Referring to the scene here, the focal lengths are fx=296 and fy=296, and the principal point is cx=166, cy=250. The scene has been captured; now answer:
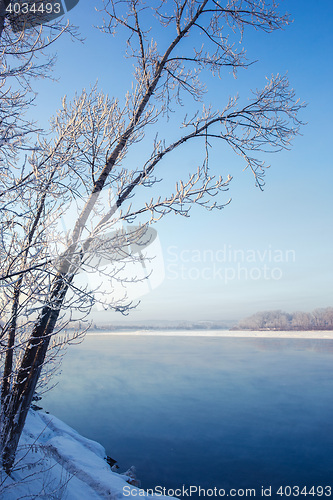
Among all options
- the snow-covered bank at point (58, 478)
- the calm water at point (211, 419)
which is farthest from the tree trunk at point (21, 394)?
the calm water at point (211, 419)

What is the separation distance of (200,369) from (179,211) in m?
33.7

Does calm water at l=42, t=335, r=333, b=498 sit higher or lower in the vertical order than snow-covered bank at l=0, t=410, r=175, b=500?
lower

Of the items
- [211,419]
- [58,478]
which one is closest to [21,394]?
[58,478]

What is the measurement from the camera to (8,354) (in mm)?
6184

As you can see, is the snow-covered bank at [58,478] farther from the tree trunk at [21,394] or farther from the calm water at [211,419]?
the calm water at [211,419]

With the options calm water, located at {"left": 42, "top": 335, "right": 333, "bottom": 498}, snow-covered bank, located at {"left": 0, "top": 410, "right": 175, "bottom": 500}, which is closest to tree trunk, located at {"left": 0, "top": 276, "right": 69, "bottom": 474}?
snow-covered bank, located at {"left": 0, "top": 410, "right": 175, "bottom": 500}

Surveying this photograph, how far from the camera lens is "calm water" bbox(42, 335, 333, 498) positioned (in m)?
11.9

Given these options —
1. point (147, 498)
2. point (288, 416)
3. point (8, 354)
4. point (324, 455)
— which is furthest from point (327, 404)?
point (8, 354)

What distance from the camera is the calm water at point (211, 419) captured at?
1192 centimetres

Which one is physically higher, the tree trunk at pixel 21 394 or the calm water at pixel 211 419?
the tree trunk at pixel 21 394

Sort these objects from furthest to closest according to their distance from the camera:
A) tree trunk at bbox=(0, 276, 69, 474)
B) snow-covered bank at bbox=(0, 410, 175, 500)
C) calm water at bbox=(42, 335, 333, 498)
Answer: calm water at bbox=(42, 335, 333, 498)
tree trunk at bbox=(0, 276, 69, 474)
snow-covered bank at bbox=(0, 410, 175, 500)

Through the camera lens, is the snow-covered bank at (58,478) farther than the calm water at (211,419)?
No

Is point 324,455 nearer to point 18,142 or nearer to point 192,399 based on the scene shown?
point 192,399

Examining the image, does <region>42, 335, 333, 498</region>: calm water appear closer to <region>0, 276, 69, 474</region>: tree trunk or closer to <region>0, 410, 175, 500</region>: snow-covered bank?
<region>0, 410, 175, 500</region>: snow-covered bank
